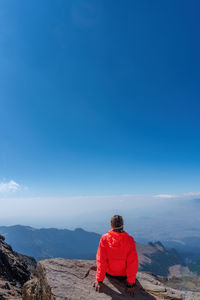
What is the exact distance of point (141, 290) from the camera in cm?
934

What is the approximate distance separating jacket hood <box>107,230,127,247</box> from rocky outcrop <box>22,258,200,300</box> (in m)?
2.46

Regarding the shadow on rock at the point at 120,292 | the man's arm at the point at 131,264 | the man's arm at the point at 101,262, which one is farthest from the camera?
the shadow on rock at the point at 120,292

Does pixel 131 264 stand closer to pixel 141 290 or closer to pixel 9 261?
pixel 141 290

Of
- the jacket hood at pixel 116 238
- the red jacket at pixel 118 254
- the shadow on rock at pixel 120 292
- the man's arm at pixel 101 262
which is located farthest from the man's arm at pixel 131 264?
the man's arm at pixel 101 262

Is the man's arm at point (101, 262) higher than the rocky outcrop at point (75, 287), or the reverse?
the man's arm at point (101, 262)

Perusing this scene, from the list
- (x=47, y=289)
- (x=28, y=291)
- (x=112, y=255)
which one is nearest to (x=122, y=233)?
(x=112, y=255)

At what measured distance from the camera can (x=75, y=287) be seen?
28.6 ft

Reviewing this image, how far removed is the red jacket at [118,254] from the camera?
Answer: 7.79 meters

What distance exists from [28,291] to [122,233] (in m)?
8.79

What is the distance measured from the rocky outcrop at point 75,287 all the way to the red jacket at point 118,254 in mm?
977

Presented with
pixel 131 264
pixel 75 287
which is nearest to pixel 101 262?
pixel 131 264

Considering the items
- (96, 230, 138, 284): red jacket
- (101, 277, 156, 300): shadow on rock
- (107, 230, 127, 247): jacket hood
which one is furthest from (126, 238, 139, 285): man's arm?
(101, 277, 156, 300): shadow on rock

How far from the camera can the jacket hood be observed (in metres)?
7.79

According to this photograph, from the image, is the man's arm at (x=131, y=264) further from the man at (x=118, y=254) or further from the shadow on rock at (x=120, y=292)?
the shadow on rock at (x=120, y=292)
